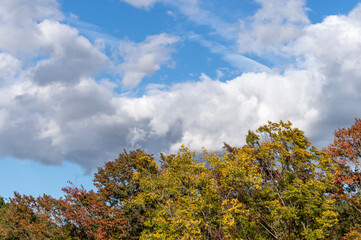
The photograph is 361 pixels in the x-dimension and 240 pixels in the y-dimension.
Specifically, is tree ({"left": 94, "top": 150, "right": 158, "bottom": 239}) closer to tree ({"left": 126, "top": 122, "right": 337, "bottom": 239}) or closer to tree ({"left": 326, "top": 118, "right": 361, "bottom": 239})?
tree ({"left": 126, "top": 122, "right": 337, "bottom": 239})

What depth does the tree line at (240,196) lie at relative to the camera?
18656 mm

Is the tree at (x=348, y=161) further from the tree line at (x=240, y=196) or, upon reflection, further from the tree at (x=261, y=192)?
the tree at (x=261, y=192)

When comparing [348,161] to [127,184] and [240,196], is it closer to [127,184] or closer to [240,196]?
[240,196]

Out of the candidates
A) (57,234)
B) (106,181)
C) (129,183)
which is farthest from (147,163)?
(57,234)

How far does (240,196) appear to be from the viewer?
21266mm

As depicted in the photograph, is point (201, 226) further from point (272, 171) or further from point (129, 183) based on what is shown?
point (129, 183)

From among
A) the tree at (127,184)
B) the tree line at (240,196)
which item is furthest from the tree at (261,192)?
the tree at (127,184)

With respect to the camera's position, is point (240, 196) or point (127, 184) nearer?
point (240, 196)

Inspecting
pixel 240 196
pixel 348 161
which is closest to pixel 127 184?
pixel 240 196

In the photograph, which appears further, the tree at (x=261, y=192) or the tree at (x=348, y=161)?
the tree at (x=348, y=161)

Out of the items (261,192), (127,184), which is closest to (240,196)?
(261,192)

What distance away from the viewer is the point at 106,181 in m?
32.9

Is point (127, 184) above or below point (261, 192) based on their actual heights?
above

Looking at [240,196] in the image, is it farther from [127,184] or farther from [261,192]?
[127,184]
